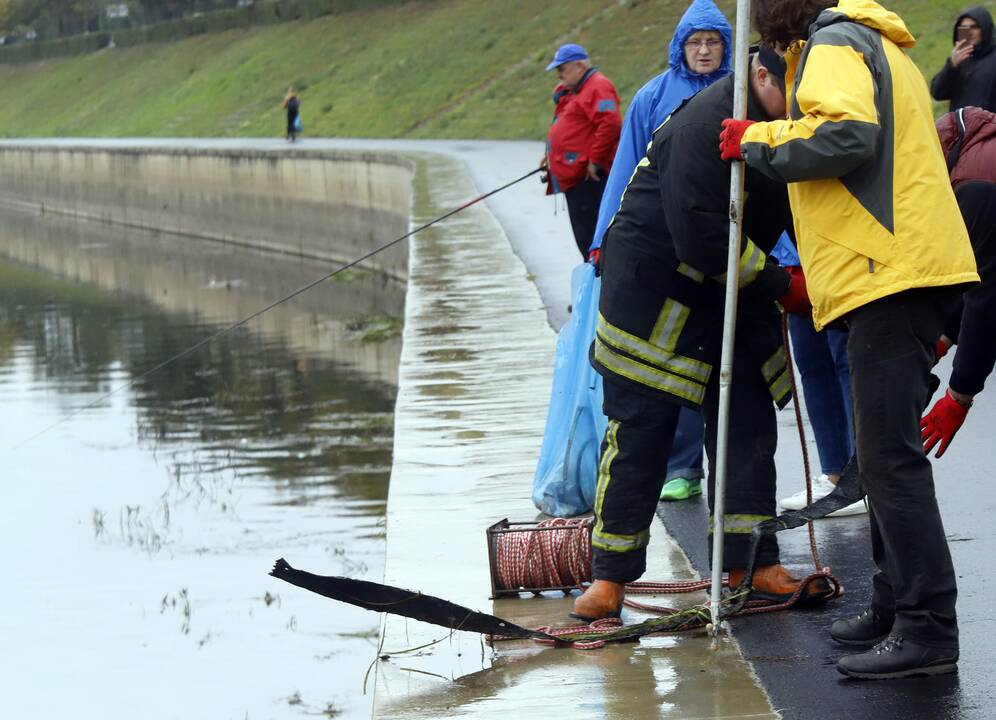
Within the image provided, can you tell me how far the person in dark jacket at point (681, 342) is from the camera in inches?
179

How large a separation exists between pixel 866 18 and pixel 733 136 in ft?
1.46

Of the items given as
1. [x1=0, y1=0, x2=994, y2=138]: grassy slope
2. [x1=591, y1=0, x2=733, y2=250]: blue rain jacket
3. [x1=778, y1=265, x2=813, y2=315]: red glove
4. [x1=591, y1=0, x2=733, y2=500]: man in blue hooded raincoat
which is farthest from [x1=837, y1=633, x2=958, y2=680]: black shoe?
[x1=0, y1=0, x2=994, y2=138]: grassy slope

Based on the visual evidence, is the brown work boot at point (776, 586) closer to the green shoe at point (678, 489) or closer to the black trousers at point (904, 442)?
the black trousers at point (904, 442)

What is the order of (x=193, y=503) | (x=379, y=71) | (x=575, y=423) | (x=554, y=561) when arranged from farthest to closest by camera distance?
(x=379, y=71)
(x=193, y=503)
(x=575, y=423)
(x=554, y=561)

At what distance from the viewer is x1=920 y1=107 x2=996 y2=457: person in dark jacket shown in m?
4.69

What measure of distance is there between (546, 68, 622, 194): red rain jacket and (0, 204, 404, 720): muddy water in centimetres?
254

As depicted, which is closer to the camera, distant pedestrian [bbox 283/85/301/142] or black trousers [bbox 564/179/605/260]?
black trousers [bbox 564/179/605/260]

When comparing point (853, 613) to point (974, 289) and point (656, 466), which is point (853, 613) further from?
point (974, 289)

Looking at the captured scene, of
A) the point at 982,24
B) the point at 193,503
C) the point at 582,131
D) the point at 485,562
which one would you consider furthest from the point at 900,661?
the point at 193,503

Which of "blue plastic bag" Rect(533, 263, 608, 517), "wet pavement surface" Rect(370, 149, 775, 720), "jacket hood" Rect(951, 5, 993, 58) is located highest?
"jacket hood" Rect(951, 5, 993, 58)

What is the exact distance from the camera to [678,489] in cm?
622

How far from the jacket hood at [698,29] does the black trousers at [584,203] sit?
3.52m

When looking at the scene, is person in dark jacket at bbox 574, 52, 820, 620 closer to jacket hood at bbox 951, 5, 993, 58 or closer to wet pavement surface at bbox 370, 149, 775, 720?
wet pavement surface at bbox 370, 149, 775, 720

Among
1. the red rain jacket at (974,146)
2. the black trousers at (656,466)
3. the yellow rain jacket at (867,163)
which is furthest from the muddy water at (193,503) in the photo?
the yellow rain jacket at (867,163)
